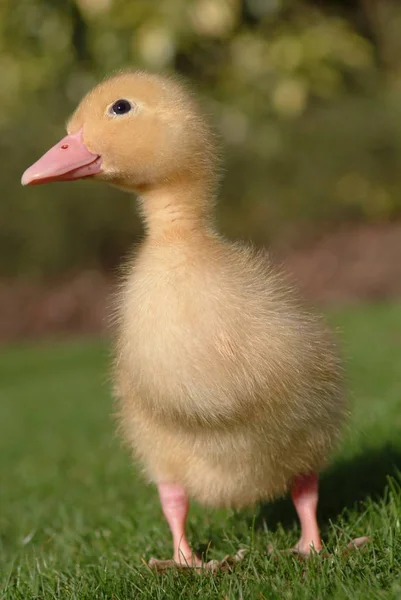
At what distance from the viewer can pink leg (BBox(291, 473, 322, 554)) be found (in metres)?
3.44

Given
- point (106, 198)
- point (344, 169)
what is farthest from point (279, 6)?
point (344, 169)

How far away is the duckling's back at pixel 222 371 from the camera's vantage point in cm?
305

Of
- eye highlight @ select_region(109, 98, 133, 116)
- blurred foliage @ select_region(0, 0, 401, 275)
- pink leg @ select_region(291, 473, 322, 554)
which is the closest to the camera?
eye highlight @ select_region(109, 98, 133, 116)

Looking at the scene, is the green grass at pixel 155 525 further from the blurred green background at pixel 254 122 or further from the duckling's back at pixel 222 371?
the blurred green background at pixel 254 122

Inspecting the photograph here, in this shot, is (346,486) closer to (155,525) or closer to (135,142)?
(155,525)

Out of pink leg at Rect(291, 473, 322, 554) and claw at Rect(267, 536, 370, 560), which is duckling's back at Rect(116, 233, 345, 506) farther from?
claw at Rect(267, 536, 370, 560)

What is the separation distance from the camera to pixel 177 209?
10.8ft

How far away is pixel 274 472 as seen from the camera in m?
3.34

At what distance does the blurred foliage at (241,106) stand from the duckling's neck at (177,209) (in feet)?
22.6

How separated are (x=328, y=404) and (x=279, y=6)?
8.87 m

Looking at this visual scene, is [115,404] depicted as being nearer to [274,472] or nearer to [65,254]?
[274,472]

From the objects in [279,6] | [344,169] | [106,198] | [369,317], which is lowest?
[369,317]

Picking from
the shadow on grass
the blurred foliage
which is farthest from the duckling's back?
the blurred foliage

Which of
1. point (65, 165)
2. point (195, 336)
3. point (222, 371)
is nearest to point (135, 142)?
point (65, 165)
